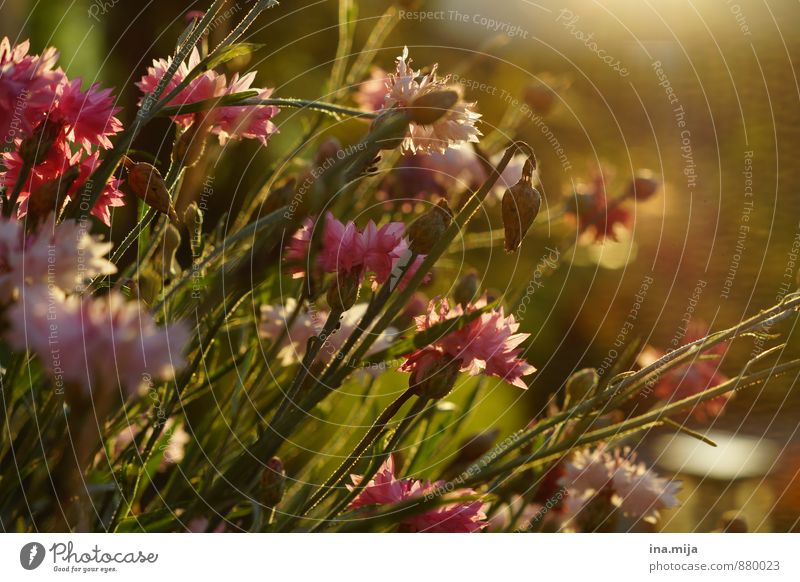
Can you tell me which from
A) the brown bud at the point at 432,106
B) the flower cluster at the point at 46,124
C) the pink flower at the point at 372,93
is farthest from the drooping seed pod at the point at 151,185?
the pink flower at the point at 372,93

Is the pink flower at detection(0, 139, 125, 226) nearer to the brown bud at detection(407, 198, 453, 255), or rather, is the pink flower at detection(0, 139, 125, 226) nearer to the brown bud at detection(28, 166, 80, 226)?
the brown bud at detection(28, 166, 80, 226)

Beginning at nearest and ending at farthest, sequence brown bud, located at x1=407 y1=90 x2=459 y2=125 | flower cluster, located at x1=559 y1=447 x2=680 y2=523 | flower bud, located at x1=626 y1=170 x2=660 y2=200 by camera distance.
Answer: brown bud, located at x1=407 y1=90 x2=459 y2=125 → flower cluster, located at x1=559 y1=447 x2=680 y2=523 → flower bud, located at x1=626 y1=170 x2=660 y2=200

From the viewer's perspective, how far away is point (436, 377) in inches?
16.0

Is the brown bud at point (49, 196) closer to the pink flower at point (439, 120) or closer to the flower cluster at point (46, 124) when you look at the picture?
the flower cluster at point (46, 124)

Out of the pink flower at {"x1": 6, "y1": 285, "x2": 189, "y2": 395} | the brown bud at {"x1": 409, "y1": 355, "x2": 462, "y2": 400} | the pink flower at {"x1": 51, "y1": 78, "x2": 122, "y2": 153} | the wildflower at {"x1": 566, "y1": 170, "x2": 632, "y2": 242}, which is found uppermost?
the wildflower at {"x1": 566, "y1": 170, "x2": 632, "y2": 242}

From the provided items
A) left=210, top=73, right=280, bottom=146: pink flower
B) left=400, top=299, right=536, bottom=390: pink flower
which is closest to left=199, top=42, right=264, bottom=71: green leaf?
left=210, top=73, right=280, bottom=146: pink flower

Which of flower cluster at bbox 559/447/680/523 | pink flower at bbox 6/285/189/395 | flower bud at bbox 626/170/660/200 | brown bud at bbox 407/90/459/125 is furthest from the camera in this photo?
flower bud at bbox 626/170/660/200

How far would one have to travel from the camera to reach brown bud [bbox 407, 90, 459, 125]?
14.5 inches

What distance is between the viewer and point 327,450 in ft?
1.97

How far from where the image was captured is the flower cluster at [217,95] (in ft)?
1.40

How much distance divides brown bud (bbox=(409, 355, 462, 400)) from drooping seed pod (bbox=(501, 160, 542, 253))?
2.5 inches

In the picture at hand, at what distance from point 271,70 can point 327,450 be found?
0.43 meters

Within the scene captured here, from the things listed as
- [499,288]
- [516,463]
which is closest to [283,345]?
[516,463]

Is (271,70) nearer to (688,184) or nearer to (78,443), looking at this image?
(688,184)
